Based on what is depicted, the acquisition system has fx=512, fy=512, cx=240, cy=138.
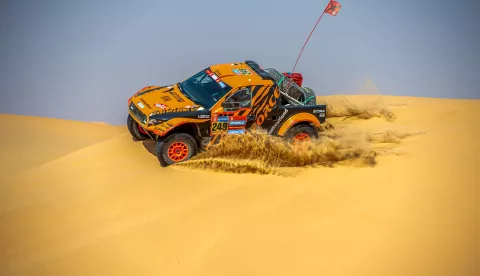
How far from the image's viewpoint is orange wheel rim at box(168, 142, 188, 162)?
923 centimetres

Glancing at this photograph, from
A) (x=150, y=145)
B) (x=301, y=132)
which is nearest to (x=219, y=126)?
(x=301, y=132)

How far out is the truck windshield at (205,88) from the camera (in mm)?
9578

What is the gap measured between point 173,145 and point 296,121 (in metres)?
2.40

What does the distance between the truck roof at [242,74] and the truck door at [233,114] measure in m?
0.24

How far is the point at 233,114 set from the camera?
9.45 meters

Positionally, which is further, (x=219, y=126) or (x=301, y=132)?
(x=301, y=132)

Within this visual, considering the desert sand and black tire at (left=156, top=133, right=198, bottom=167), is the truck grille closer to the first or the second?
black tire at (left=156, top=133, right=198, bottom=167)

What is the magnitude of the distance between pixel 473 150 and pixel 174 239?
248 inches

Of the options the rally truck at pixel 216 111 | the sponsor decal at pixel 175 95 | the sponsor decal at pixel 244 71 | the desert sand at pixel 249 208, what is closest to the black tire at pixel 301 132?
the rally truck at pixel 216 111

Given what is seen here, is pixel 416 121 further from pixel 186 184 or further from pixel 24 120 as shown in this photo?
pixel 24 120

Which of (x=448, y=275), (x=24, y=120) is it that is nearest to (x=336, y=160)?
(x=448, y=275)

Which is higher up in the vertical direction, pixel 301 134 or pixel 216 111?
pixel 216 111

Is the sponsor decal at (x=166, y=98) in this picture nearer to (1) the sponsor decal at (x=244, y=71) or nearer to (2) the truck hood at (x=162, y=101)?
(2) the truck hood at (x=162, y=101)

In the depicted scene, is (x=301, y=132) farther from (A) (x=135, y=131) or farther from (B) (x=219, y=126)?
(A) (x=135, y=131)
